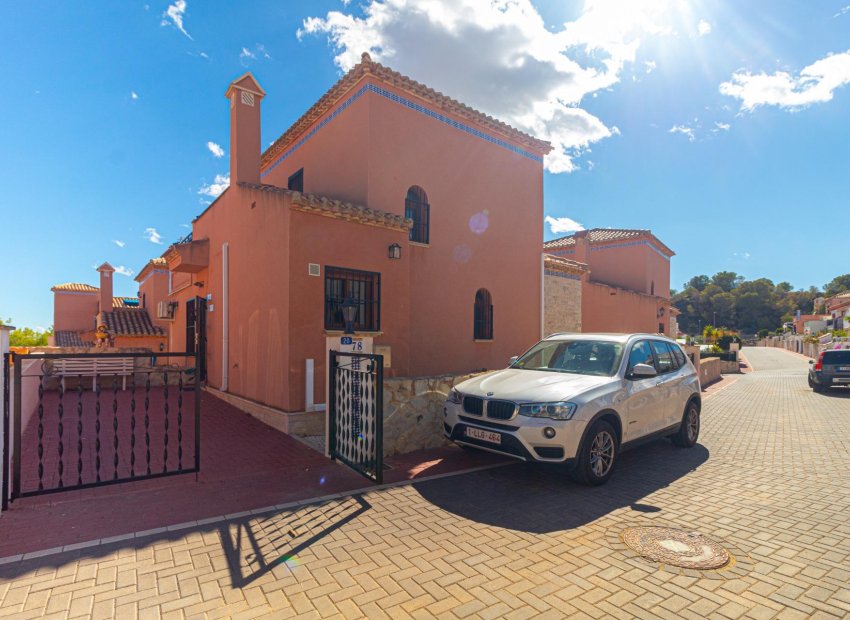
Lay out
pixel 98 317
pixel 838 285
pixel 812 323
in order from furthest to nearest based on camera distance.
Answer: pixel 838 285 < pixel 812 323 < pixel 98 317

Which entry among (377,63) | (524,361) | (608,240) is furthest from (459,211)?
(608,240)

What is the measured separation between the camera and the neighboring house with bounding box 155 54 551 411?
8.06 metres

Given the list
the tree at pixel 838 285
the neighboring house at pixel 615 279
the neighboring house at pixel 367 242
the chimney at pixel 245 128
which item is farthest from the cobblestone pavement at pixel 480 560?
the tree at pixel 838 285

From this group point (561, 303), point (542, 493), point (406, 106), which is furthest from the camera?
point (561, 303)

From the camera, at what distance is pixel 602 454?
5.10 metres

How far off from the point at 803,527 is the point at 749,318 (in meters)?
89.4

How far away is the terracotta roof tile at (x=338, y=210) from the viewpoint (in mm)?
7875

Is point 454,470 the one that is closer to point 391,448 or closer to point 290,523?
point 391,448

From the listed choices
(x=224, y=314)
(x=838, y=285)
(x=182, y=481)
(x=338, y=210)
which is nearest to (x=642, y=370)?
(x=182, y=481)

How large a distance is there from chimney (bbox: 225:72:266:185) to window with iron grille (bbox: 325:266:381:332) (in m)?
3.17

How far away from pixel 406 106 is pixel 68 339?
2301cm

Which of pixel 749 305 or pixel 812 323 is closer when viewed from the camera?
pixel 812 323

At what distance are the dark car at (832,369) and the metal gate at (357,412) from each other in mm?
16504

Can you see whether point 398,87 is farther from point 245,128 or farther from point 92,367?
point 92,367
